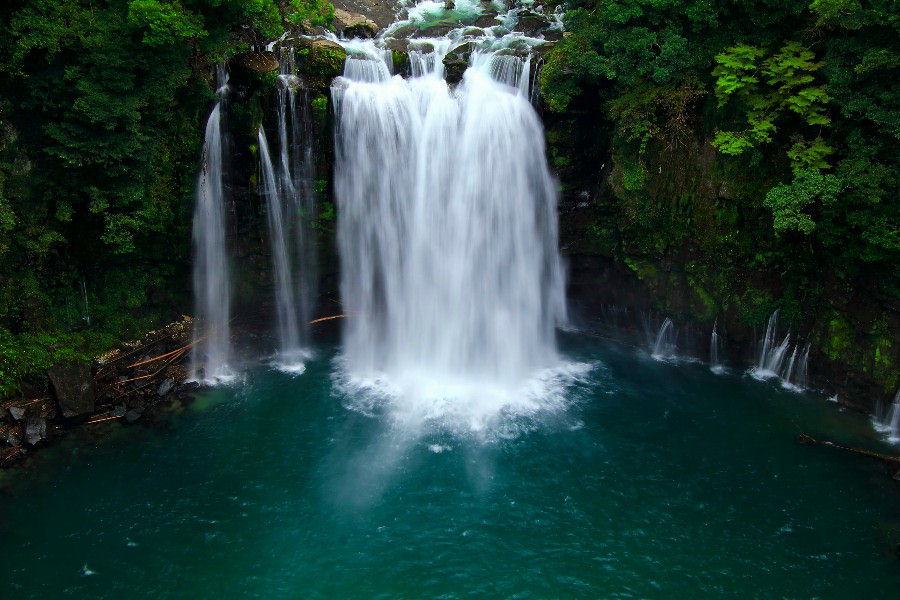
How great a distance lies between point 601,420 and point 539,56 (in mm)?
10268

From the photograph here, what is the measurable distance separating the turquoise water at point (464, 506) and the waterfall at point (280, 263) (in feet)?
9.75

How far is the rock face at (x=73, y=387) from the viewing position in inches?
554

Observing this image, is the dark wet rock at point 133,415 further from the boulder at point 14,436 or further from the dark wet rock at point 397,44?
the dark wet rock at point 397,44

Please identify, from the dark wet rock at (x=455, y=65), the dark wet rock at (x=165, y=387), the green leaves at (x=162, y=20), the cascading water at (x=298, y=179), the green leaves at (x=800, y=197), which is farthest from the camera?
the dark wet rock at (x=455, y=65)

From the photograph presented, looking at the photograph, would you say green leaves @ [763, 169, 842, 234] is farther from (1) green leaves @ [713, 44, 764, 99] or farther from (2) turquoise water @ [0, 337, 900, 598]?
(2) turquoise water @ [0, 337, 900, 598]

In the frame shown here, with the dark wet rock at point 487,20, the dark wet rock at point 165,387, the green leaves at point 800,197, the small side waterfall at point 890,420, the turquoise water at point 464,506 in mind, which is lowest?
the turquoise water at point 464,506

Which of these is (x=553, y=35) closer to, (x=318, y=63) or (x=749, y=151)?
(x=318, y=63)

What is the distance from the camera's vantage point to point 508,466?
43.2 feet

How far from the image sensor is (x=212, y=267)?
674 inches

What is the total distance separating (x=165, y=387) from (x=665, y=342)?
46.1ft

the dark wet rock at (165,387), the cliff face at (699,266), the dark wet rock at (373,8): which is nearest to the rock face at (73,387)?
the dark wet rock at (165,387)

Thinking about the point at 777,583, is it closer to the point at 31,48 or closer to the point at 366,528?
the point at 366,528

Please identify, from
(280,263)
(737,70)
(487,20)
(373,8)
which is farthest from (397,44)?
(737,70)

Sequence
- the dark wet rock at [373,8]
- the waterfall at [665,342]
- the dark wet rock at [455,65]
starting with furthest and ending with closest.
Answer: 1. the dark wet rock at [373,8]
2. the waterfall at [665,342]
3. the dark wet rock at [455,65]
